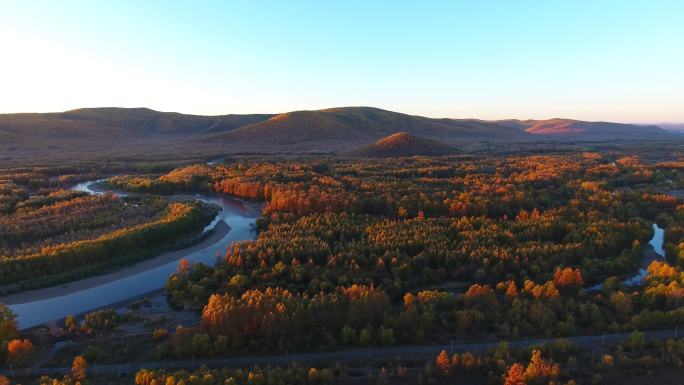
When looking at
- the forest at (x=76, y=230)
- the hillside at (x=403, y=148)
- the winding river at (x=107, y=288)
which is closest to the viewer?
the winding river at (x=107, y=288)

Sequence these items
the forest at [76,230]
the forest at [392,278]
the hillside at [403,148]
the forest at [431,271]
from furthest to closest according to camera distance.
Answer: the hillside at [403,148]
the forest at [76,230]
the forest at [431,271]
the forest at [392,278]

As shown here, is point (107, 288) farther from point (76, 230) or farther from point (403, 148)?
point (403, 148)

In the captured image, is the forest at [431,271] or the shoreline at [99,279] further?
the shoreline at [99,279]

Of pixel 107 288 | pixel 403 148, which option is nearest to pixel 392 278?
pixel 107 288

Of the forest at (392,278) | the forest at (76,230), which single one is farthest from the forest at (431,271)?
the forest at (76,230)

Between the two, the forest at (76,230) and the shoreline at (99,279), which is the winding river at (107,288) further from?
the forest at (76,230)

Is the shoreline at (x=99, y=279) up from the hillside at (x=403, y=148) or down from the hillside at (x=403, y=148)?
down

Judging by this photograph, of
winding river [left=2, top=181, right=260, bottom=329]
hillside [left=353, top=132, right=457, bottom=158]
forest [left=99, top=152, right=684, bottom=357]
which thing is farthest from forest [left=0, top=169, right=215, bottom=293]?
hillside [left=353, top=132, right=457, bottom=158]
